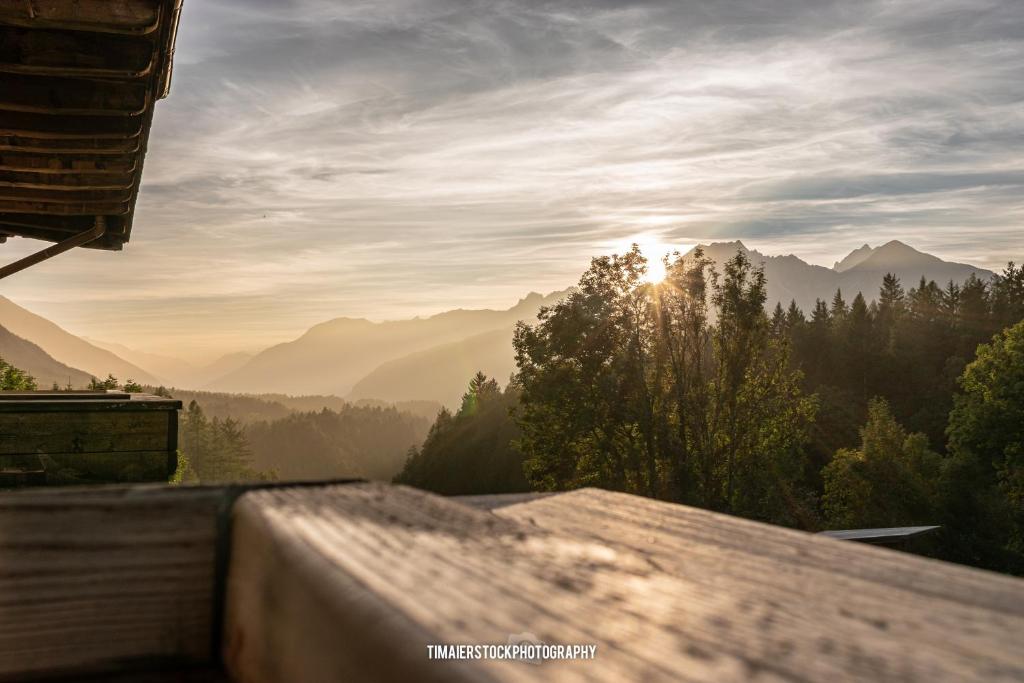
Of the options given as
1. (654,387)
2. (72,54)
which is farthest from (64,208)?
(654,387)

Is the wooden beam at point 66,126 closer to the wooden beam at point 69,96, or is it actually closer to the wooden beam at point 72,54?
the wooden beam at point 69,96

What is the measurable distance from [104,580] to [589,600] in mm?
534

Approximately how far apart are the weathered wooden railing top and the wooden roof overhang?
9.74ft

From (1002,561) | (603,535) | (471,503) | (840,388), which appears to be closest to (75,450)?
(471,503)

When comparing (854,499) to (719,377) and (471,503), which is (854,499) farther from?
(471,503)

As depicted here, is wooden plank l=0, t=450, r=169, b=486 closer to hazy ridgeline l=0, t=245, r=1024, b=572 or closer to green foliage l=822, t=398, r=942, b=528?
hazy ridgeline l=0, t=245, r=1024, b=572

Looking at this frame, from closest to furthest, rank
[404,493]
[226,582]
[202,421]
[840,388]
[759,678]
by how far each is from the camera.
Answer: [759,678] → [226,582] → [404,493] → [840,388] → [202,421]

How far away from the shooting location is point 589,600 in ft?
1.70

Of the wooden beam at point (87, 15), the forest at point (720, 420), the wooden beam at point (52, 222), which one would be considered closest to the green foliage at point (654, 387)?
the forest at point (720, 420)

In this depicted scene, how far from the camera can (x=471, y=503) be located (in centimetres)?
117

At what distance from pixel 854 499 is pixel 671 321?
20877 millimetres

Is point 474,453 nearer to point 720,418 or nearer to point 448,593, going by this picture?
point 720,418

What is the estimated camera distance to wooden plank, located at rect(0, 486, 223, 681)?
2.44ft

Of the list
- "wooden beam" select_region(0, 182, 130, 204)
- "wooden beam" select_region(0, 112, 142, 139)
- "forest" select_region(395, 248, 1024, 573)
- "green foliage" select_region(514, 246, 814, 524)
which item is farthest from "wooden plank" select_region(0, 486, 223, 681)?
"green foliage" select_region(514, 246, 814, 524)
